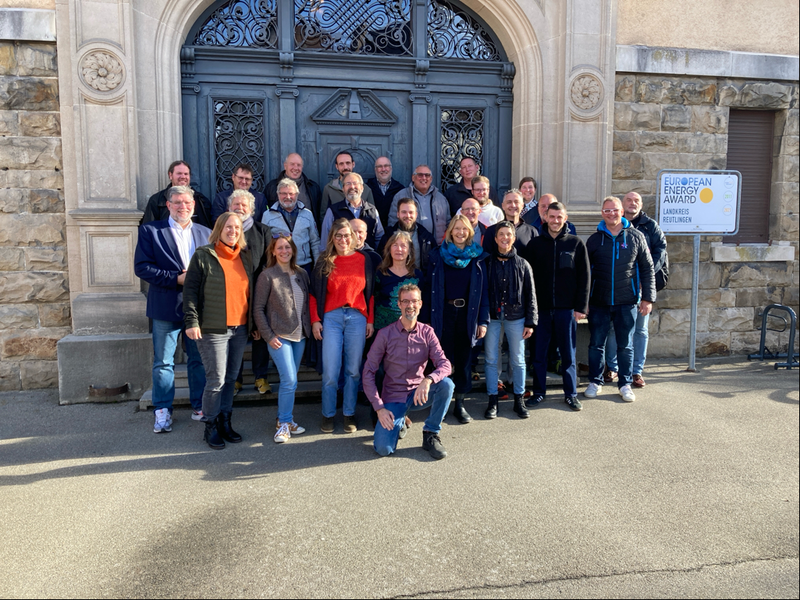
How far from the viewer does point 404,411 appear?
4.58 m

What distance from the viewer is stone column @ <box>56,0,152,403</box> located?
19.4 feet

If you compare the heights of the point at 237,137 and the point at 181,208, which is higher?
the point at 237,137

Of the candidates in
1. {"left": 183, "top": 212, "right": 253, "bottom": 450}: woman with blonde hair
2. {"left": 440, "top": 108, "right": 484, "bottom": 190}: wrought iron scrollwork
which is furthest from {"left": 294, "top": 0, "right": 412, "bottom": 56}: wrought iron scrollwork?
{"left": 183, "top": 212, "right": 253, "bottom": 450}: woman with blonde hair

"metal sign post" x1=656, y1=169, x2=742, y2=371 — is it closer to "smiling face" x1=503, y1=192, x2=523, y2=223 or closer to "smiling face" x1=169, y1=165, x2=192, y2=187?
"smiling face" x1=503, y1=192, x2=523, y2=223

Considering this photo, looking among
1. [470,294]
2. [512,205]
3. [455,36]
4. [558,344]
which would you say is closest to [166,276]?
[470,294]

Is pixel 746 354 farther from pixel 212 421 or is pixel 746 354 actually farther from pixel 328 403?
pixel 212 421

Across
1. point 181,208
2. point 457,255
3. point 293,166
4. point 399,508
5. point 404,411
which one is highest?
point 293,166

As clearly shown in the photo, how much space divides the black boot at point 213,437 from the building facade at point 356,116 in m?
1.63

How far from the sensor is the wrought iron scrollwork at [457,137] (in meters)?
7.33

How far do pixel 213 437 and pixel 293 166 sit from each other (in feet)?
9.02

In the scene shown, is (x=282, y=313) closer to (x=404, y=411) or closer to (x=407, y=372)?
(x=407, y=372)

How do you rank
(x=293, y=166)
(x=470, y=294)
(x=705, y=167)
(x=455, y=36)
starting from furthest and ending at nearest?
1. (x=705, y=167)
2. (x=455, y=36)
3. (x=293, y=166)
4. (x=470, y=294)

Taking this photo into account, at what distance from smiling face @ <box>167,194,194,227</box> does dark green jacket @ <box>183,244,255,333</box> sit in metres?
0.57

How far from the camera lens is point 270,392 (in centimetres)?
573
